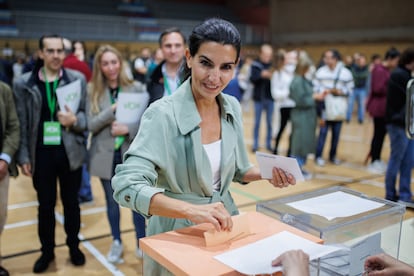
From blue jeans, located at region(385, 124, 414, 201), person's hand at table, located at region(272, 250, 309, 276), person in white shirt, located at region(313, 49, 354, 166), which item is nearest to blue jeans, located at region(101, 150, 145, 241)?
person's hand at table, located at region(272, 250, 309, 276)

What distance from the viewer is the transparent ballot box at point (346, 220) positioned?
152 cm

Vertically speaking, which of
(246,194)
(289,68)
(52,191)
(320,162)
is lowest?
Answer: (246,194)

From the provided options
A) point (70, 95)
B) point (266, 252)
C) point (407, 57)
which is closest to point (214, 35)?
point (266, 252)

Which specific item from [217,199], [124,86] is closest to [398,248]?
[217,199]

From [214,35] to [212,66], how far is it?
11cm

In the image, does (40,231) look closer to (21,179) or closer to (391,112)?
(21,179)

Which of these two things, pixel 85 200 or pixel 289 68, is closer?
pixel 85 200

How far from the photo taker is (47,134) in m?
3.12

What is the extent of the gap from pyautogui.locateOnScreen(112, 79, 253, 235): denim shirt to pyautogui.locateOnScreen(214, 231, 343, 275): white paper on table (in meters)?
0.30

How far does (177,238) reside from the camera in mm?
1339

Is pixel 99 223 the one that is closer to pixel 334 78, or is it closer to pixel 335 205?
pixel 335 205

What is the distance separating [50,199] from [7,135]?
1.92 ft

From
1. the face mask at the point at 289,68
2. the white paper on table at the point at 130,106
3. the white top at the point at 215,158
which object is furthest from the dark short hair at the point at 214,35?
the face mask at the point at 289,68

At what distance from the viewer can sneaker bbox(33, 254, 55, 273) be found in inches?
125
